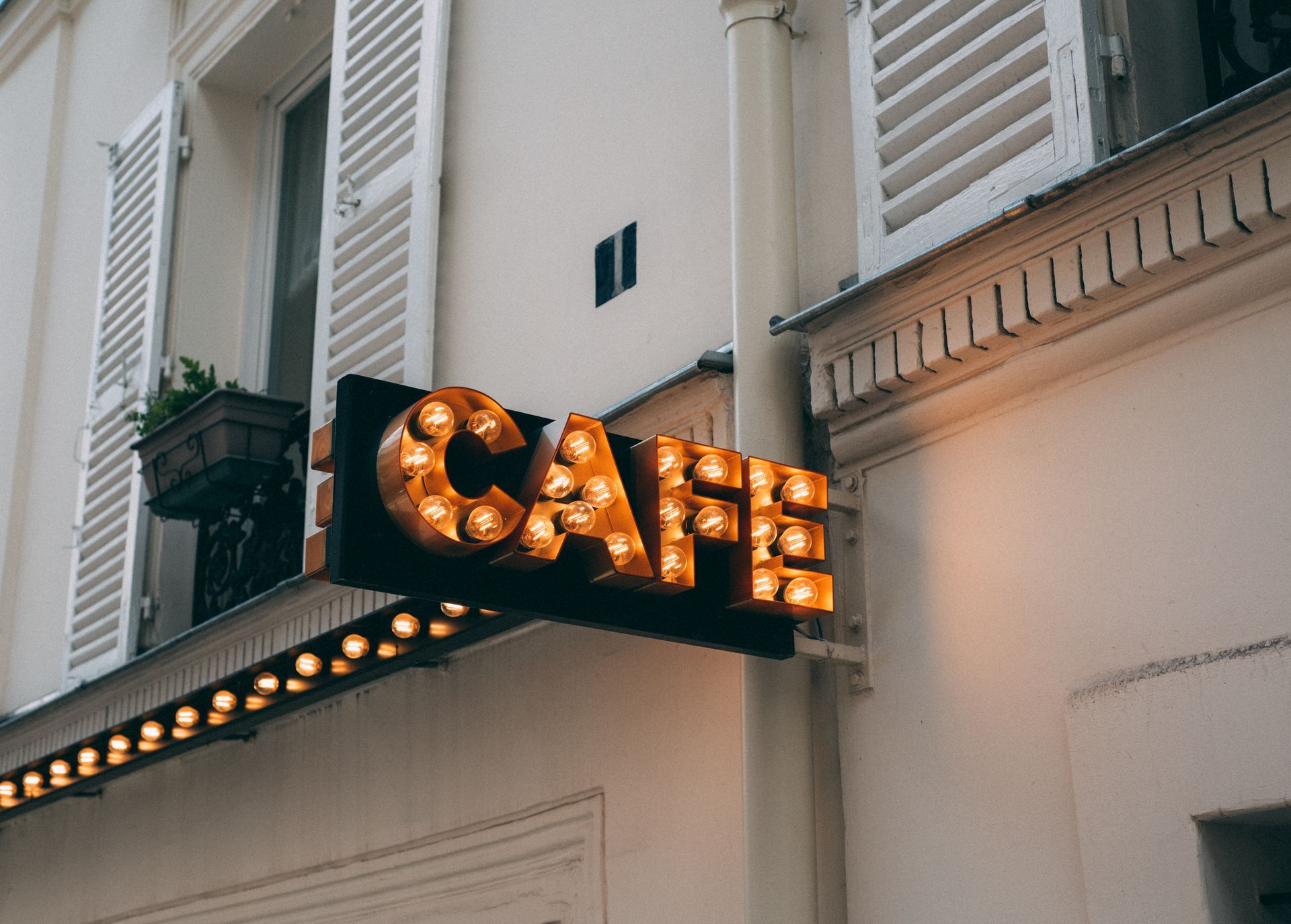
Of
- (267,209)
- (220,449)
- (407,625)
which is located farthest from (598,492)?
(267,209)

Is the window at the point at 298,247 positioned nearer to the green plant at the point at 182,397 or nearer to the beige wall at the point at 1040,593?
the green plant at the point at 182,397

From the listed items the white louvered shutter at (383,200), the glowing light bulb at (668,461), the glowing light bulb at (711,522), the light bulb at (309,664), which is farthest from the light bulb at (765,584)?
the white louvered shutter at (383,200)

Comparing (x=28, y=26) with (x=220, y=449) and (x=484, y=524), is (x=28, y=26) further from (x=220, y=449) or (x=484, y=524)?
(x=484, y=524)

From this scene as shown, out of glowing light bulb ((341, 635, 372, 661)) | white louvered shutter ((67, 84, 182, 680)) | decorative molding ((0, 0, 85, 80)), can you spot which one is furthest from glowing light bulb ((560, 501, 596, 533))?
decorative molding ((0, 0, 85, 80))

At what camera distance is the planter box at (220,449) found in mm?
5957

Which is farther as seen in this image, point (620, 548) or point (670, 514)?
point (670, 514)

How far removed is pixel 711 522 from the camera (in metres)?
3.41

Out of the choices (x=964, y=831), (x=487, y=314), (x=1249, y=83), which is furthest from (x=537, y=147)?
(x=964, y=831)

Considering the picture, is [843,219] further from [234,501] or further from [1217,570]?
[234,501]

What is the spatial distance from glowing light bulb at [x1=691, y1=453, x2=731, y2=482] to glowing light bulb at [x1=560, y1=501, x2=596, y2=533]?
0.27 metres

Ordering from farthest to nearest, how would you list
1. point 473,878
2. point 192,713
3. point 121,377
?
point 121,377 < point 192,713 < point 473,878

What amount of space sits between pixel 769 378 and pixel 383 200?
7.63ft

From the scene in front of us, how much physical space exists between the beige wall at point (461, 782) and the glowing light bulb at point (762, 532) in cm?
49

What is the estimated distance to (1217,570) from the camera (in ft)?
9.80
